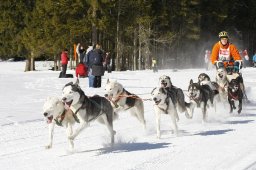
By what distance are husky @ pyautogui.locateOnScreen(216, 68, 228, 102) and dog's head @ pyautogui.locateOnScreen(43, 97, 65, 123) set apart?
591 centimetres

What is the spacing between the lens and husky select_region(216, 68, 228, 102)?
11.6m

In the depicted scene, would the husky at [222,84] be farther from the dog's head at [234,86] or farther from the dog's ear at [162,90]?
the dog's ear at [162,90]

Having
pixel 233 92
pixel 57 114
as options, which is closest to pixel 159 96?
pixel 57 114

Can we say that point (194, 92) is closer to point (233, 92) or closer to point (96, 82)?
point (233, 92)

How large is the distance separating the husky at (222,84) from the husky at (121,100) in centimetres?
343

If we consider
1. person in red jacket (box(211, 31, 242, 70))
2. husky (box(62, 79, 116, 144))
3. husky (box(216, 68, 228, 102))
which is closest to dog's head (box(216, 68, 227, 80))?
husky (box(216, 68, 228, 102))

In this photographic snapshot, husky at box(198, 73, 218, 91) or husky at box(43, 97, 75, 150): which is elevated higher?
husky at box(198, 73, 218, 91)

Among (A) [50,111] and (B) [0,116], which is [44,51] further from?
(A) [50,111]

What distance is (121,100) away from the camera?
28.4 ft

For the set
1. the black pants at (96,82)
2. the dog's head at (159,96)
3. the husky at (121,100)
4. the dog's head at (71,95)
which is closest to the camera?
the dog's head at (71,95)

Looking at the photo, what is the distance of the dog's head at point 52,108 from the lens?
642cm

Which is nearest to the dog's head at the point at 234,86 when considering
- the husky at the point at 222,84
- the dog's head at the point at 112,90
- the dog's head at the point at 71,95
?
the husky at the point at 222,84

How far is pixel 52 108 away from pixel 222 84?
6.21 m

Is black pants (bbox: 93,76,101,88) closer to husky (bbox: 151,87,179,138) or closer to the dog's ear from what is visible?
husky (bbox: 151,87,179,138)
